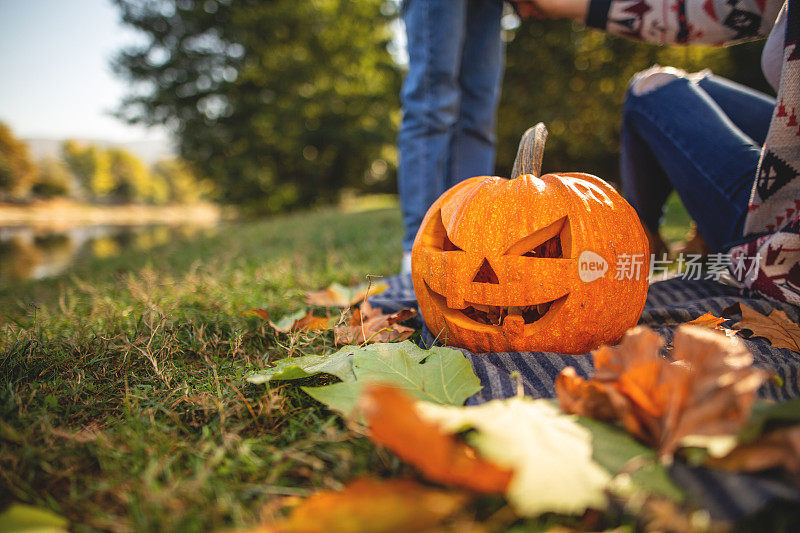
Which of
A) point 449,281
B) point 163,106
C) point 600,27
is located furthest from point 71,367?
point 163,106

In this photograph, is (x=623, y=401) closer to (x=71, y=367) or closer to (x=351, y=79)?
(x=71, y=367)

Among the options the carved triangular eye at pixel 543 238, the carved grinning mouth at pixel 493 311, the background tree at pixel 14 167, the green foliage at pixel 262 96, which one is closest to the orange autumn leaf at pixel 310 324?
the carved grinning mouth at pixel 493 311

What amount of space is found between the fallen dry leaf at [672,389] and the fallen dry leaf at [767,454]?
51 millimetres

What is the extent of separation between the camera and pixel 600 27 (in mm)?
1871

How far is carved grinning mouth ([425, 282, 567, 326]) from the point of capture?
1229mm

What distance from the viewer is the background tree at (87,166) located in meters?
61.1

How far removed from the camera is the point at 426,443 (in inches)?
22.5

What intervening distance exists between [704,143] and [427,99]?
4.15ft

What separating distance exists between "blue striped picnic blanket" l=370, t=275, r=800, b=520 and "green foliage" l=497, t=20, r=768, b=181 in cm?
798

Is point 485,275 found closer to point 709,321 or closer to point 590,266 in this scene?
point 590,266

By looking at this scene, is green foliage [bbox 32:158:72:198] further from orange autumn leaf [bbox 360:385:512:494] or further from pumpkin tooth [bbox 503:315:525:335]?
orange autumn leaf [bbox 360:385:512:494]

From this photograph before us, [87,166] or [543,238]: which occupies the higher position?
[543,238]

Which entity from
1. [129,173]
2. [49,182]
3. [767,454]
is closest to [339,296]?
[767,454]

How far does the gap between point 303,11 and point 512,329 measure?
17052 mm
